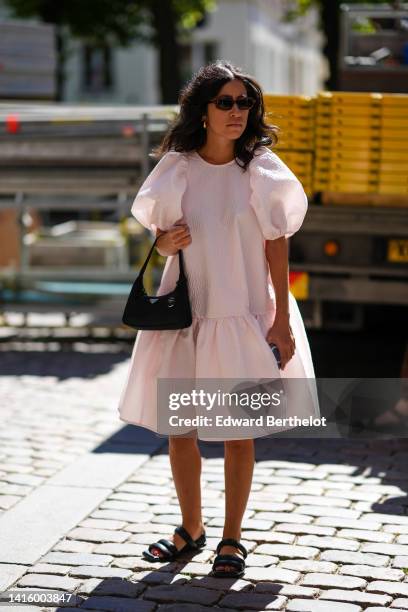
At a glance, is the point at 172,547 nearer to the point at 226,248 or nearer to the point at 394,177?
the point at 226,248

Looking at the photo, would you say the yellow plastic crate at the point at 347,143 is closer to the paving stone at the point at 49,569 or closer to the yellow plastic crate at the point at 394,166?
the yellow plastic crate at the point at 394,166

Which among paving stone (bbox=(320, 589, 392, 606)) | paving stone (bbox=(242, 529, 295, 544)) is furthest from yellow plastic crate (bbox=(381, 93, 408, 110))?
paving stone (bbox=(320, 589, 392, 606))

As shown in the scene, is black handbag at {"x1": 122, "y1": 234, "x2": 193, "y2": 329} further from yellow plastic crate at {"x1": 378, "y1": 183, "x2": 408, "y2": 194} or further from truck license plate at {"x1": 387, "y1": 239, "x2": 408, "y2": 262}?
truck license plate at {"x1": 387, "y1": 239, "x2": 408, "y2": 262}

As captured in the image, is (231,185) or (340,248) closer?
(231,185)

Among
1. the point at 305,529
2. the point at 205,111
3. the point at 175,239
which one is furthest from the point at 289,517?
the point at 205,111

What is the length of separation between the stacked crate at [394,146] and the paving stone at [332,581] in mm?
3763

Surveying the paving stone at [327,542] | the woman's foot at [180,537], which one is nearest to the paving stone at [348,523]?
the paving stone at [327,542]

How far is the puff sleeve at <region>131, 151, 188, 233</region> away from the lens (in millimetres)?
4668

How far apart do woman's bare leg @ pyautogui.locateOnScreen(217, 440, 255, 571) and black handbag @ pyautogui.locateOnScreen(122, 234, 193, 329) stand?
0.50 metres

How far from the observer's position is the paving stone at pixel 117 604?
4336 millimetres

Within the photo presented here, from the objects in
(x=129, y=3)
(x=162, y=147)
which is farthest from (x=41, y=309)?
(x=129, y=3)

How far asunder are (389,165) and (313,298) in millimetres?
1095

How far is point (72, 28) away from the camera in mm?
32781

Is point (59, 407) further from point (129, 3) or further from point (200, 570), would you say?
point (129, 3)
